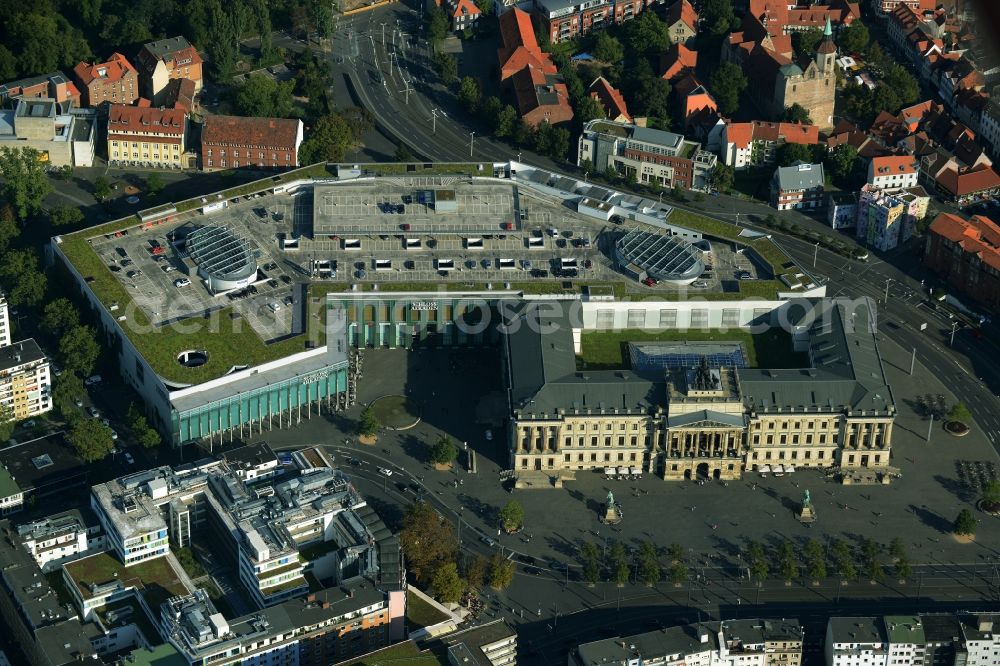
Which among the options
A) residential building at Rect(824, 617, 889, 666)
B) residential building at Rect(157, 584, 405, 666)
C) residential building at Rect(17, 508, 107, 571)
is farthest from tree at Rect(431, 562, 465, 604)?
residential building at Rect(824, 617, 889, 666)

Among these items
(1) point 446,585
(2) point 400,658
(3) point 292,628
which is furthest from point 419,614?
(3) point 292,628

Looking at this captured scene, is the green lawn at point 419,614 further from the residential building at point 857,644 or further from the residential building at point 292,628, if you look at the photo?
the residential building at point 857,644

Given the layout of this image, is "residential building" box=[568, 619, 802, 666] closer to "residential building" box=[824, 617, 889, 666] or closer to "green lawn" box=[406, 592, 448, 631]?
"residential building" box=[824, 617, 889, 666]

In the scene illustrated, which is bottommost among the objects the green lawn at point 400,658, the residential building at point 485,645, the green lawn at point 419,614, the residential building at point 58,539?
the green lawn at point 419,614

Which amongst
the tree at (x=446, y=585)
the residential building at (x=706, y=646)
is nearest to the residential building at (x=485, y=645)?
the tree at (x=446, y=585)

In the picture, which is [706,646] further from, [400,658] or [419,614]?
[400,658]

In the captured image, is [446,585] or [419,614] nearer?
[419,614]
